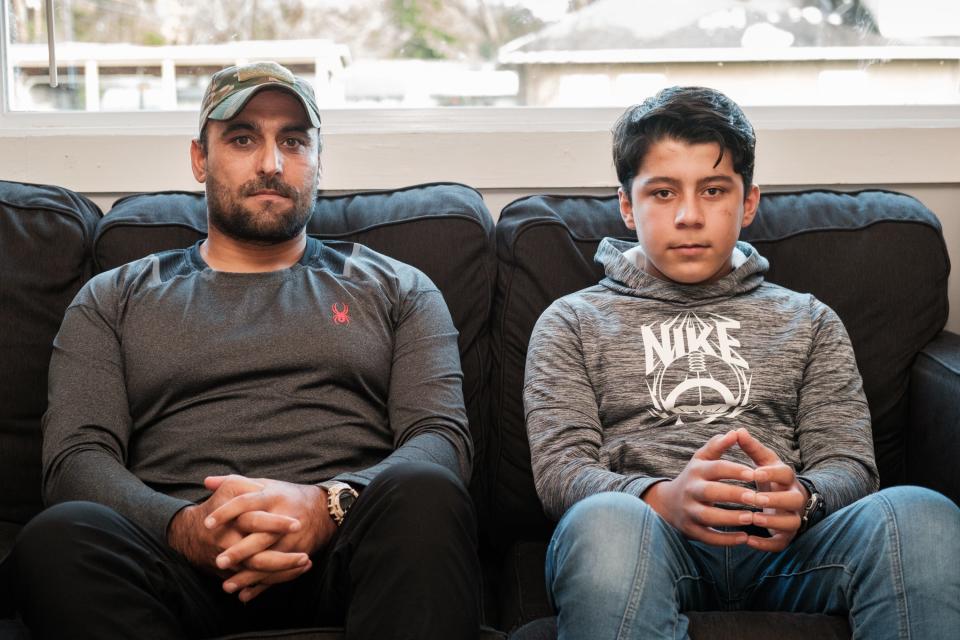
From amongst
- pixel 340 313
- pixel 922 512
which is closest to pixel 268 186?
pixel 340 313

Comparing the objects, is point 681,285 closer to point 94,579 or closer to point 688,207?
point 688,207

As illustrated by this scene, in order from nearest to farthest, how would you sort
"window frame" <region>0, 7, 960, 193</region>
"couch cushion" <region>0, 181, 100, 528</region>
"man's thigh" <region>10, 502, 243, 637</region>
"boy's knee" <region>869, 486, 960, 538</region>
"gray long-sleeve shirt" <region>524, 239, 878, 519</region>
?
1. "man's thigh" <region>10, 502, 243, 637</region>
2. "boy's knee" <region>869, 486, 960, 538</region>
3. "gray long-sleeve shirt" <region>524, 239, 878, 519</region>
4. "couch cushion" <region>0, 181, 100, 528</region>
5. "window frame" <region>0, 7, 960, 193</region>

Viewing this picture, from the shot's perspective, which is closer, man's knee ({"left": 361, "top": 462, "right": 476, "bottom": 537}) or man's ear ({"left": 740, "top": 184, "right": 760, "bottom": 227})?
man's knee ({"left": 361, "top": 462, "right": 476, "bottom": 537})

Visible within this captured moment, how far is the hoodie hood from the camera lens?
172cm

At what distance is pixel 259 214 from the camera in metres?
1.71

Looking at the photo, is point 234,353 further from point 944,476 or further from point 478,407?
point 944,476

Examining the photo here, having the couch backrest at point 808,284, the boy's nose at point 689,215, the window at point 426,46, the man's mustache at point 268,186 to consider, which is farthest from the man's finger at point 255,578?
the window at point 426,46

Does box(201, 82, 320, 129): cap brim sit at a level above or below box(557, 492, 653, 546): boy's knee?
above

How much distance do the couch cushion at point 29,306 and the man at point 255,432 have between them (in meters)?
0.18

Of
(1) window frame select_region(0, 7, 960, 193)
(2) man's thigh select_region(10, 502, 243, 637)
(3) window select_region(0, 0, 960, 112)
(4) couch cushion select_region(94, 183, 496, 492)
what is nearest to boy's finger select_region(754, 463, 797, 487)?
(4) couch cushion select_region(94, 183, 496, 492)

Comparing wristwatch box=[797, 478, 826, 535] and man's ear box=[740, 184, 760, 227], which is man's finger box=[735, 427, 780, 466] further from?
man's ear box=[740, 184, 760, 227]

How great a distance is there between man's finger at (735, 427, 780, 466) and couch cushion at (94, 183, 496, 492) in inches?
23.8

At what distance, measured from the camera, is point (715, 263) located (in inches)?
66.2

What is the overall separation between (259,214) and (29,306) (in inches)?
18.2
